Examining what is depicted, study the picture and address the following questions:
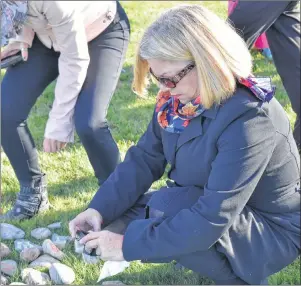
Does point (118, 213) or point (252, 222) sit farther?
point (118, 213)

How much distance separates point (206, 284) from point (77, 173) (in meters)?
1.30

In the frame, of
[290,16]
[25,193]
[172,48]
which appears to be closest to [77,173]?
[25,193]

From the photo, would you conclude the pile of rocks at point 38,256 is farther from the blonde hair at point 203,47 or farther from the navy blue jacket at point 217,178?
the blonde hair at point 203,47

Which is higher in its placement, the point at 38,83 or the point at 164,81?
the point at 164,81

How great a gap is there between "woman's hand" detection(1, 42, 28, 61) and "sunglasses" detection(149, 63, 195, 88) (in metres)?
1.05

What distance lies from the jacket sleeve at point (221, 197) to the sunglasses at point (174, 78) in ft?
0.77

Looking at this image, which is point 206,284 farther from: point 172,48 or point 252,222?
point 172,48

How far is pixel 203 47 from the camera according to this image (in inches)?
81.1

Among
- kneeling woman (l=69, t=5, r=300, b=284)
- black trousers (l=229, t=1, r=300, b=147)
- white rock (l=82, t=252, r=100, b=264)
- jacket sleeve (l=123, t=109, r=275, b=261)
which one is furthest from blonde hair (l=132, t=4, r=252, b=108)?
black trousers (l=229, t=1, r=300, b=147)

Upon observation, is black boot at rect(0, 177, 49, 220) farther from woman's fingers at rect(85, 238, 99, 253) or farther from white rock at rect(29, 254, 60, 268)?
woman's fingers at rect(85, 238, 99, 253)

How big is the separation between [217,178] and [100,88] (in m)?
1.10

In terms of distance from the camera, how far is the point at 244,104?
7.00ft

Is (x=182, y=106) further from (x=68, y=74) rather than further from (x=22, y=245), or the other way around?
(x=22, y=245)

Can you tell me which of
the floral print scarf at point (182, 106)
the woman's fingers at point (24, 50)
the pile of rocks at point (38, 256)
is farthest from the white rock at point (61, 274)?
the woman's fingers at point (24, 50)
